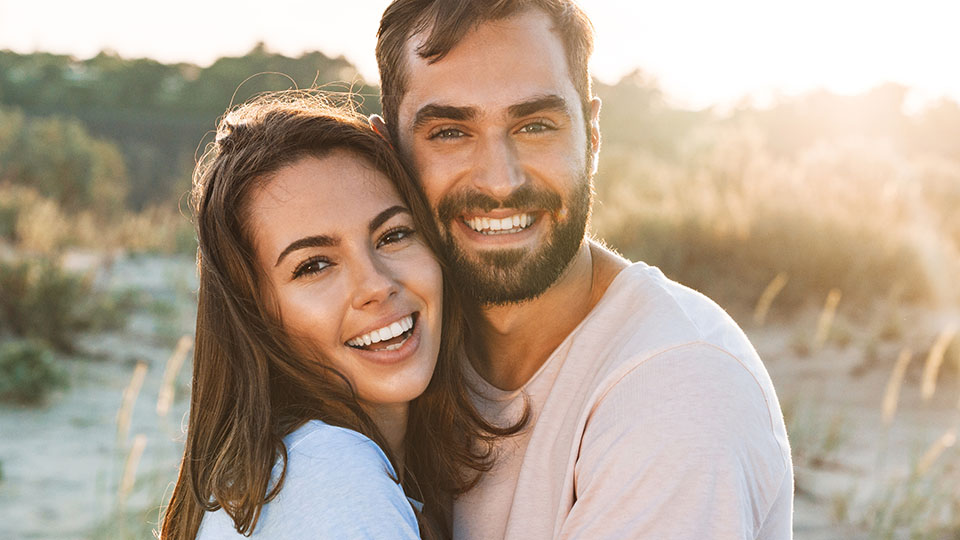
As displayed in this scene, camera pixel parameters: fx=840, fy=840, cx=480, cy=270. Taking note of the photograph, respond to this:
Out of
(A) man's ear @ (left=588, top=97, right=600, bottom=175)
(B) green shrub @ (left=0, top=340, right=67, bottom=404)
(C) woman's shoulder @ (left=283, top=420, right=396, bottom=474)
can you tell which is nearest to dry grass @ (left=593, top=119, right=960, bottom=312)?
(B) green shrub @ (left=0, top=340, right=67, bottom=404)

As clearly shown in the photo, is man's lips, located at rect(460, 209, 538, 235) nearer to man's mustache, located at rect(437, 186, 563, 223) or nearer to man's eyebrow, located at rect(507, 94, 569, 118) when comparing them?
man's mustache, located at rect(437, 186, 563, 223)

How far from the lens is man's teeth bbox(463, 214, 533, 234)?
2797 millimetres

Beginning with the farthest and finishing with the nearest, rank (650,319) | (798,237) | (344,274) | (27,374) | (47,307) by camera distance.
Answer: (798,237) < (47,307) < (27,374) < (344,274) < (650,319)

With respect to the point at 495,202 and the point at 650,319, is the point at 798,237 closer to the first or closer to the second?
the point at 495,202

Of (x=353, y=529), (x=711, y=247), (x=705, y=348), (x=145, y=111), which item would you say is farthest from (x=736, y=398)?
(x=145, y=111)

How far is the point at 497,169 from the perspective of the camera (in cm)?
275

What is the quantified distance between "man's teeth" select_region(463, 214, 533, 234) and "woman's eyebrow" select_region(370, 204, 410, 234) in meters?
0.31

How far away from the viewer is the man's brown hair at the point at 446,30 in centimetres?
271

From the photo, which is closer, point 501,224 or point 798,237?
point 501,224

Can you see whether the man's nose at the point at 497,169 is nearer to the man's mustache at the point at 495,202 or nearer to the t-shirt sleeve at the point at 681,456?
the man's mustache at the point at 495,202

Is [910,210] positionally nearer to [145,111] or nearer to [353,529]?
[353,529]

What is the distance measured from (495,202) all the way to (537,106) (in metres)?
0.34

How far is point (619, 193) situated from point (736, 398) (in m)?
10.8

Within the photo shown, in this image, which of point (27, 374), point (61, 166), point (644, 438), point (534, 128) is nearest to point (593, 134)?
point (534, 128)
